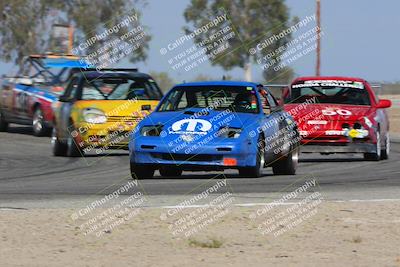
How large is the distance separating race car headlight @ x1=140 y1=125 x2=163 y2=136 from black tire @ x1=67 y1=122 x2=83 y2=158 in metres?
5.00

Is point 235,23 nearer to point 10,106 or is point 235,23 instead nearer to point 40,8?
point 40,8

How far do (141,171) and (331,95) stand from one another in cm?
578

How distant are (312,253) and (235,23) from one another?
70697 millimetres

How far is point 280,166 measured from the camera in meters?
15.7

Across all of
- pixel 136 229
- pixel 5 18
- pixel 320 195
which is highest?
pixel 136 229

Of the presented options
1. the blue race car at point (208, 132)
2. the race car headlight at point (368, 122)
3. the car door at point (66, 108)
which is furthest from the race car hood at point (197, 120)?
the car door at point (66, 108)

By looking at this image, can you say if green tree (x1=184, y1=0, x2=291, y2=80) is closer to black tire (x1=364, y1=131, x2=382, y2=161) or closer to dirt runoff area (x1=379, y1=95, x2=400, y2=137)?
dirt runoff area (x1=379, y1=95, x2=400, y2=137)

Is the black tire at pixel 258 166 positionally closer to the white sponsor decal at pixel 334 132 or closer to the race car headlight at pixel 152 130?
the race car headlight at pixel 152 130

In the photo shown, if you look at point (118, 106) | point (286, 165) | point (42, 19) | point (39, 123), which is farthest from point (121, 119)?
point (42, 19)

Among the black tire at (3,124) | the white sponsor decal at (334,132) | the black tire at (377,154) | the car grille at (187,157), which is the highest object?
the car grille at (187,157)

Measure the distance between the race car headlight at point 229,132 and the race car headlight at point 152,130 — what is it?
2.50 ft

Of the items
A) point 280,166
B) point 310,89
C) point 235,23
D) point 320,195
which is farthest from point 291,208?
point 235,23

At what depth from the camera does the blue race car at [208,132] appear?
45.8 feet

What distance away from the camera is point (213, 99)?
1468cm
